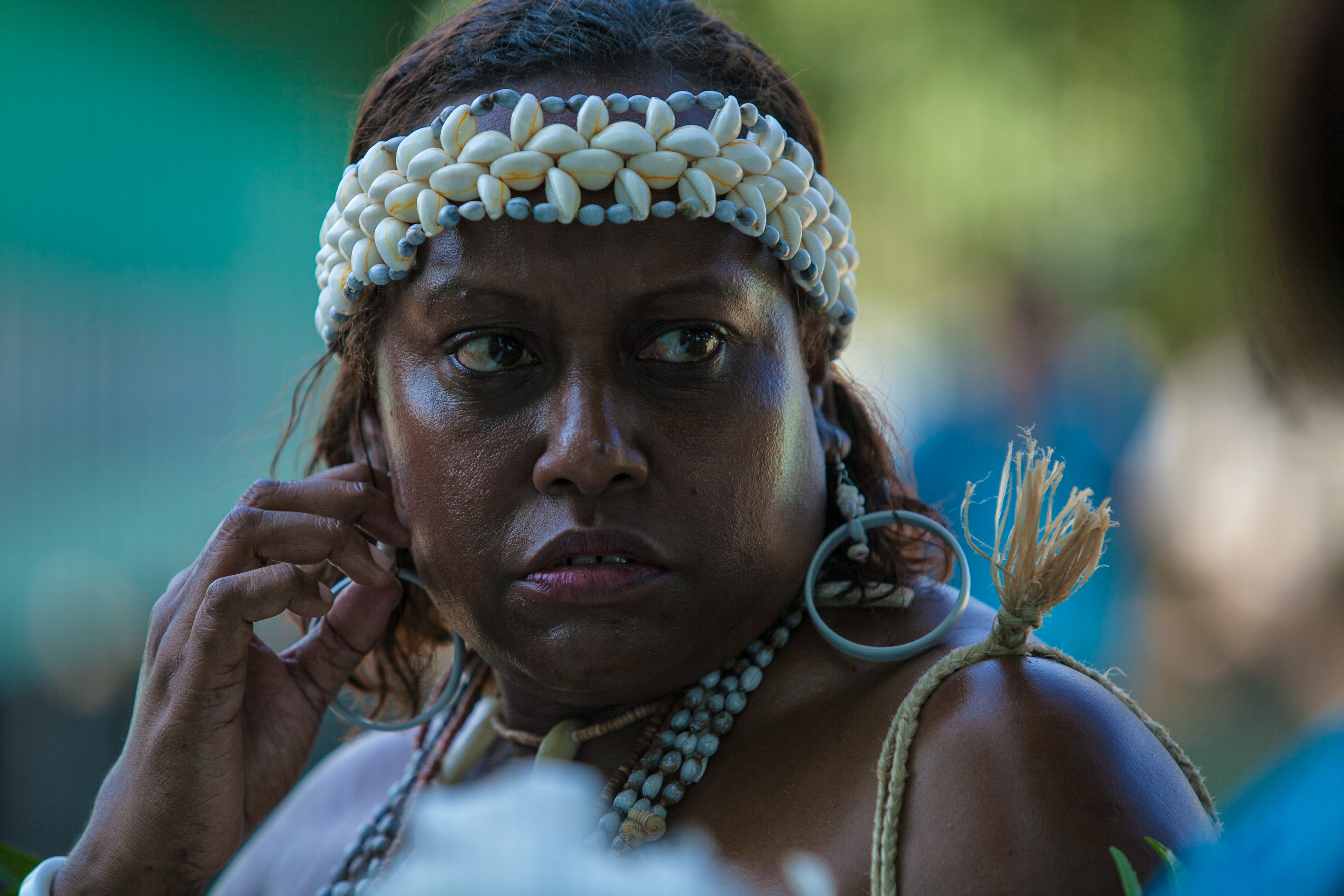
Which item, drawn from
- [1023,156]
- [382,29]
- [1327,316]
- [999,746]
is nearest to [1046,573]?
[999,746]

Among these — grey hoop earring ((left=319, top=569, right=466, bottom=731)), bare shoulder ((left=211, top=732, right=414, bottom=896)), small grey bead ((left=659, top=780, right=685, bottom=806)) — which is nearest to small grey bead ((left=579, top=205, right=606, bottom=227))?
grey hoop earring ((left=319, top=569, right=466, bottom=731))

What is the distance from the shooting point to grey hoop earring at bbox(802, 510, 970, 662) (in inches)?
74.4

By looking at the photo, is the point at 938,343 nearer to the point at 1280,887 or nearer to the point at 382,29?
the point at 382,29

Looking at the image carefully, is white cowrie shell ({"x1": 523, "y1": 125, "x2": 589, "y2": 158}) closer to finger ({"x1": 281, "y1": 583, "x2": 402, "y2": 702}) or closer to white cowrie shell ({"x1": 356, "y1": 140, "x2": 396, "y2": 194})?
white cowrie shell ({"x1": 356, "y1": 140, "x2": 396, "y2": 194})

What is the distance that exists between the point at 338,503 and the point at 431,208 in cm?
61

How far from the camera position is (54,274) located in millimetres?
6094

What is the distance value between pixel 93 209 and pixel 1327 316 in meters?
6.21

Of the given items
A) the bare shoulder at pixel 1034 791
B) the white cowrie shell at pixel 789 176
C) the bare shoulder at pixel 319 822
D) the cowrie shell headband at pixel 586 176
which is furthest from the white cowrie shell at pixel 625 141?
the bare shoulder at pixel 319 822

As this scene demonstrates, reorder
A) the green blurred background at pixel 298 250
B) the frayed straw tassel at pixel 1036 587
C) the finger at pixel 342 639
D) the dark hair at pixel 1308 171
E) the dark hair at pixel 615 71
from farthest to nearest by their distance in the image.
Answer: the green blurred background at pixel 298 250, the finger at pixel 342 639, the dark hair at pixel 615 71, the frayed straw tassel at pixel 1036 587, the dark hair at pixel 1308 171

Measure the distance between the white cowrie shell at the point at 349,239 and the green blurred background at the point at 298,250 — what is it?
289 cm

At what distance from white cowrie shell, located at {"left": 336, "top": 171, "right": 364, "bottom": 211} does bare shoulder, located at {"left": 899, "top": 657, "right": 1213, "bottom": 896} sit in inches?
50.9

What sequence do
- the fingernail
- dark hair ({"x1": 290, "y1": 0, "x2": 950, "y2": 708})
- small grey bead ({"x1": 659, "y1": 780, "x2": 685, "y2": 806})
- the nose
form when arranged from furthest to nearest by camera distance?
the fingernail
dark hair ({"x1": 290, "y1": 0, "x2": 950, "y2": 708})
small grey bead ({"x1": 659, "y1": 780, "x2": 685, "y2": 806})
the nose

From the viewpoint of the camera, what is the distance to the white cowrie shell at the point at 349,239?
7.06 ft

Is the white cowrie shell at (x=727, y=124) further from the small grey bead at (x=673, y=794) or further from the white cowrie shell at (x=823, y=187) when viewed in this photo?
the small grey bead at (x=673, y=794)
